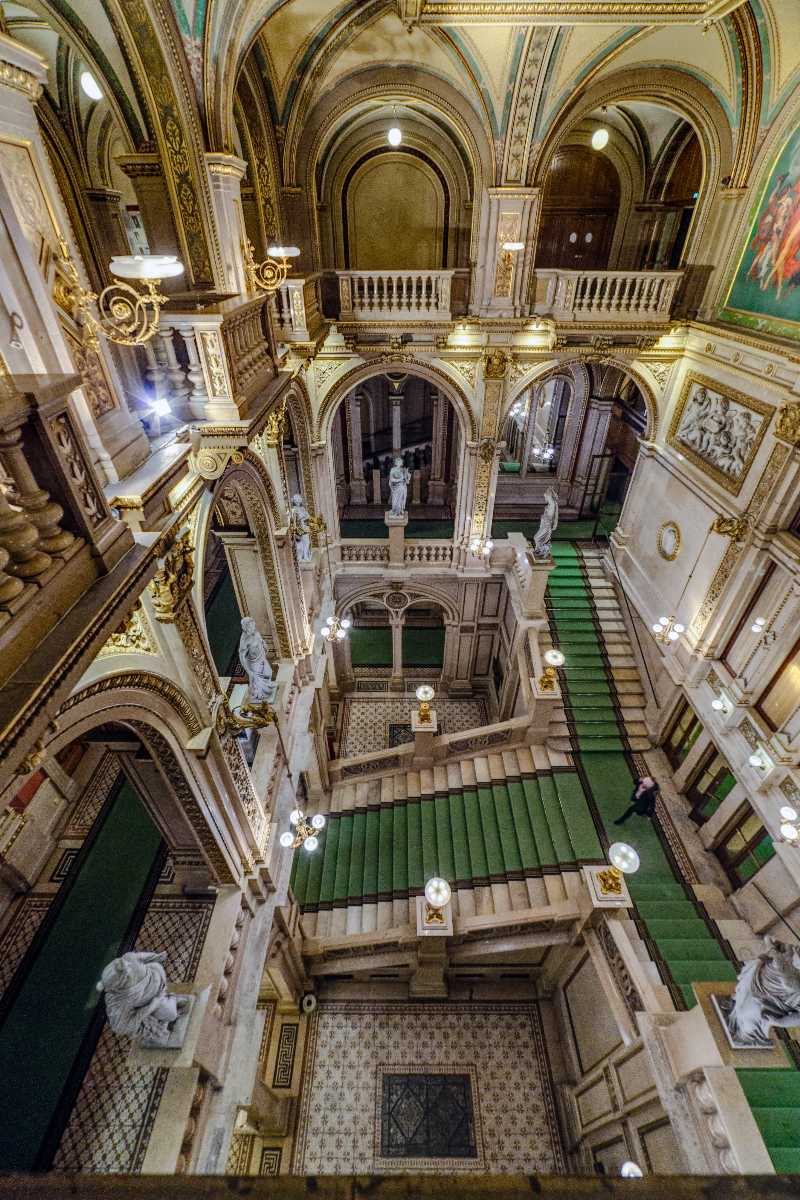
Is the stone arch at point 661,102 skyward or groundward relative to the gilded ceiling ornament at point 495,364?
skyward

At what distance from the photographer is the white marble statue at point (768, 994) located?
4859mm

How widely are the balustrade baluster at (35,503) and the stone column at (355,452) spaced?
43.3 ft

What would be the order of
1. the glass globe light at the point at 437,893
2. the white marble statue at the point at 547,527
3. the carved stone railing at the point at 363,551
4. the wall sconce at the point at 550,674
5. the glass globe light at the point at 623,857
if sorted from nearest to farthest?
the glass globe light at the point at 623,857, the glass globe light at the point at 437,893, the wall sconce at the point at 550,674, the white marble statue at the point at 547,527, the carved stone railing at the point at 363,551

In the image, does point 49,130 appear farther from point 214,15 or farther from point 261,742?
point 261,742

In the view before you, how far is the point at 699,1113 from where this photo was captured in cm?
572

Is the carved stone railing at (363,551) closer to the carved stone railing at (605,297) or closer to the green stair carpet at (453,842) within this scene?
the green stair carpet at (453,842)

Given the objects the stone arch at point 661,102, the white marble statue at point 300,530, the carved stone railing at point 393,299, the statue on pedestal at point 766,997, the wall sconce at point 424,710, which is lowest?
the statue on pedestal at point 766,997

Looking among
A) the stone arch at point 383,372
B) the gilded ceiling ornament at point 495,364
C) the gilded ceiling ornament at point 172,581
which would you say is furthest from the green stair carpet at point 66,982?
the gilded ceiling ornament at point 495,364

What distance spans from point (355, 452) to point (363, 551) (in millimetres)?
3714

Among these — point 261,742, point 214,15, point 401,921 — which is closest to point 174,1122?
point 261,742

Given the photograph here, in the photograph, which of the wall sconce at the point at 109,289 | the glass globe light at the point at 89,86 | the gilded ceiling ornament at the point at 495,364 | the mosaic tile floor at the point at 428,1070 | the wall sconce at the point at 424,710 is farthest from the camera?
the wall sconce at the point at 424,710

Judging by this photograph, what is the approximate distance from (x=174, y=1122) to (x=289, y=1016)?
5388 mm

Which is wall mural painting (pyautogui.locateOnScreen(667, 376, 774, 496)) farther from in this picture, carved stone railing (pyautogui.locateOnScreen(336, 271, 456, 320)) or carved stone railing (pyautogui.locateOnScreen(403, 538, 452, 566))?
carved stone railing (pyautogui.locateOnScreen(403, 538, 452, 566))

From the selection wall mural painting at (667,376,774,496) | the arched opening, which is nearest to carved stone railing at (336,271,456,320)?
the arched opening
